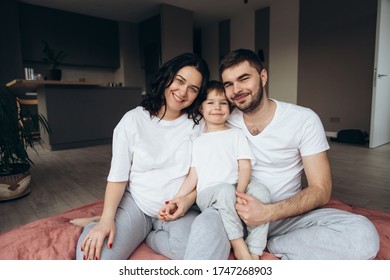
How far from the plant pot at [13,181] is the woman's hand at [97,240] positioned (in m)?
1.52

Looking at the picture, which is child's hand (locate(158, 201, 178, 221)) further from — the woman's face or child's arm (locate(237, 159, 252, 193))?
the woman's face

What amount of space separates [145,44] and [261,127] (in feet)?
21.6

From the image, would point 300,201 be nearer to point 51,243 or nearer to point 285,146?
point 285,146

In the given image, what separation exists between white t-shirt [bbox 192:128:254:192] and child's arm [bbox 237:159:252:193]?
19mm

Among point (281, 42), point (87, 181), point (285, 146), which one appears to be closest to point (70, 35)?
point (281, 42)

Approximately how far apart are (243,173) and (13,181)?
191cm

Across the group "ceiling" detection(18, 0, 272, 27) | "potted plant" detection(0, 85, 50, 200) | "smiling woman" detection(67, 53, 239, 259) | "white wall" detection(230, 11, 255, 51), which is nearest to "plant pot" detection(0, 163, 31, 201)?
"potted plant" detection(0, 85, 50, 200)

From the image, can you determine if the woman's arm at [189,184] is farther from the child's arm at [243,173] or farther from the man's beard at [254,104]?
the man's beard at [254,104]

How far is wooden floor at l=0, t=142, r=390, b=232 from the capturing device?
201cm

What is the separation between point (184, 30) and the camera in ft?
21.3

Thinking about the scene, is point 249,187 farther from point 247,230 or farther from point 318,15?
point 318,15

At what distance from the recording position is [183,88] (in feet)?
3.92

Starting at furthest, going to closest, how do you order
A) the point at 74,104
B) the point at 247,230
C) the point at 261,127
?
the point at 74,104 < the point at 261,127 < the point at 247,230

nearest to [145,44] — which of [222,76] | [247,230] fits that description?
[222,76]
